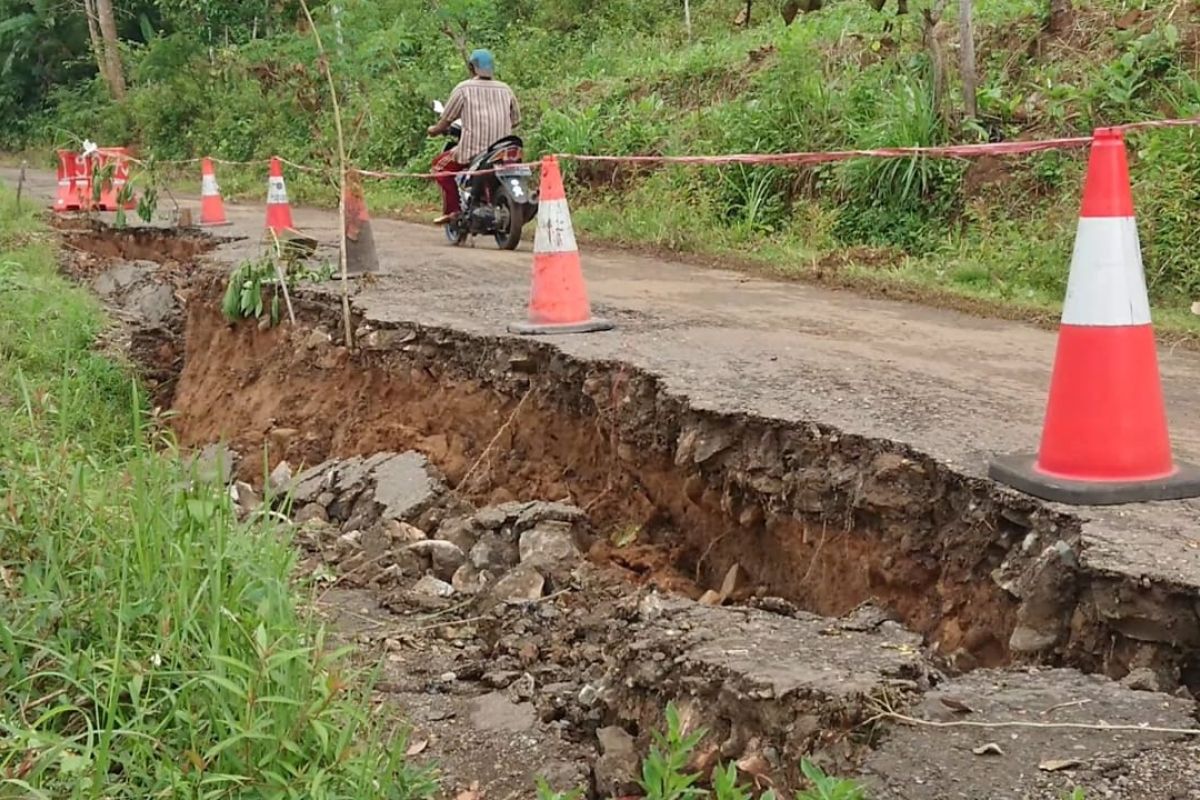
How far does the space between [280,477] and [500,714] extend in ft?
10.2

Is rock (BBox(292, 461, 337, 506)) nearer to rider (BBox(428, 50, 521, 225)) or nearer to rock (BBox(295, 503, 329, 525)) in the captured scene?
rock (BBox(295, 503, 329, 525))

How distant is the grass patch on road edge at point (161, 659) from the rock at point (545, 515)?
992 millimetres

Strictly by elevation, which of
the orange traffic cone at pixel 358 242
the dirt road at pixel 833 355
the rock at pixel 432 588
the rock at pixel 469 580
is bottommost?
the rock at pixel 432 588

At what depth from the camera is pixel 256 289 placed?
7.26 m

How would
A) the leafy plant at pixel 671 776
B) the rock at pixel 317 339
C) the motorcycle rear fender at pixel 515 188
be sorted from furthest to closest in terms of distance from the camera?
1. the motorcycle rear fender at pixel 515 188
2. the rock at pixel 317 339
3. the leafy plant at pixel 671 776

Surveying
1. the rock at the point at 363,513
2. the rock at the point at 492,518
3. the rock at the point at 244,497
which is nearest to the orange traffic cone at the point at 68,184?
the rock at the point at 244,497

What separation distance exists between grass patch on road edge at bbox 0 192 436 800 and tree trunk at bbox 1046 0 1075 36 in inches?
304

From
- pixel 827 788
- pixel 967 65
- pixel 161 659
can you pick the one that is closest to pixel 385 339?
pixel 161 659

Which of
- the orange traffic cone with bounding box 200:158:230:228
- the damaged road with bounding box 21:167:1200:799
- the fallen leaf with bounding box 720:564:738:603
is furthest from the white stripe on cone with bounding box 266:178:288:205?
the fallen leaf with bounding box 720:564:738:603

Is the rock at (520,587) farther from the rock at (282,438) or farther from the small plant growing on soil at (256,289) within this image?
the small plant growing on soil at (256,289)

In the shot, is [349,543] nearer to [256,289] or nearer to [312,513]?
[312,513]

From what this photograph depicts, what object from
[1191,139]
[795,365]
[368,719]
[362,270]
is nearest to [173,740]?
[368,719]

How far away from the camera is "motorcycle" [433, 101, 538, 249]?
9.51m

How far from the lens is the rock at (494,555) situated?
14.8 ft
